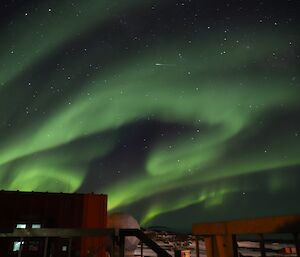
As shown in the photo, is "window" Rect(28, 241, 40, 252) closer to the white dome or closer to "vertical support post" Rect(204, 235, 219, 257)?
the white dome

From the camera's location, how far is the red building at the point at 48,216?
15.6 meters

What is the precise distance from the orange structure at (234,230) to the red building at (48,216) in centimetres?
1379

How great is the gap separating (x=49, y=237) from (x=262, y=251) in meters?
2.37

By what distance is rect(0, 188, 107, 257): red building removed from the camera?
1563cm

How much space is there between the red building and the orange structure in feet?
45.2

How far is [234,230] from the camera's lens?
281 cm

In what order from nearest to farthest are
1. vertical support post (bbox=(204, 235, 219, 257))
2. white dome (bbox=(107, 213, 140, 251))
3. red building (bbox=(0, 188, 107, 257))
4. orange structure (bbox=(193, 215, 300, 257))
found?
orange structure (bbox=(193, 215, 300, 257)) < vertical support post (bbox=(204, 235, 219, 257)) < red building (bbox=(0, 188, 107, 257)) < white dome (bbox=(107, 213, 140, 251))

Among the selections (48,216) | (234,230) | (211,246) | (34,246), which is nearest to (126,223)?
(48,216)

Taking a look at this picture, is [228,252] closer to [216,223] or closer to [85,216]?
[216,223]

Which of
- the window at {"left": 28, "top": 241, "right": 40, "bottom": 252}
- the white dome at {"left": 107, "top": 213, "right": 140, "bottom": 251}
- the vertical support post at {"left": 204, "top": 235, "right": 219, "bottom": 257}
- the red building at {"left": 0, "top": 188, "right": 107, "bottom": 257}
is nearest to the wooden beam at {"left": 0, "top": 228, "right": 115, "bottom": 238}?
the vertical support post at {"left": 204, "top": 235, "right": 219, "bottom": 257}

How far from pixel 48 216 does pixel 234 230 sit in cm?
1584

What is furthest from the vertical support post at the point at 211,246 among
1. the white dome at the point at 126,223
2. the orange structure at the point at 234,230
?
the white dome at the point at 126,223

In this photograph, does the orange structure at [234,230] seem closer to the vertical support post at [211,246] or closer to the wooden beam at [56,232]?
the vertical support post at [211,246]

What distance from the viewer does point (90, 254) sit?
1647 centimetres
